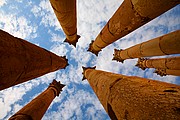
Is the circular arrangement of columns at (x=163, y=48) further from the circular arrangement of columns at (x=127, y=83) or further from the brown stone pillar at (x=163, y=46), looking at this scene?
the circular arrangement of columns at (x=127, y=83)

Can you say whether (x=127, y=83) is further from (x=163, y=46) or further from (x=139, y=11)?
(x=163, y=46)

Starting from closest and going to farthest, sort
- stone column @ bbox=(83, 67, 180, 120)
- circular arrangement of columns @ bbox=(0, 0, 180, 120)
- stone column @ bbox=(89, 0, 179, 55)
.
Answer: stone column @ bbox=(83, 67, 180, 120)
circular arrangement of columns @ bbox=(0, 0, 180, 120)
stone column @ bbox=(89, 0, 179, 55)

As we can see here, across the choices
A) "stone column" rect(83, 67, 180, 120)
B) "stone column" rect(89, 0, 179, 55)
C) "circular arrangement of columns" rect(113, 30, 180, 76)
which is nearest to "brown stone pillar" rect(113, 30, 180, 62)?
"circular arrangement of columns" rect(113, 30, 180, 76)

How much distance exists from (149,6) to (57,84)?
12.3 metres

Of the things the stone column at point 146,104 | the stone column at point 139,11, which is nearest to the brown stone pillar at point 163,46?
the stone column at point 139,11

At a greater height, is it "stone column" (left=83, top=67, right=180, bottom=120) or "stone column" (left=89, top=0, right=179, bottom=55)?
"stone column" (left=89, top=0, right=179, bottom=55)

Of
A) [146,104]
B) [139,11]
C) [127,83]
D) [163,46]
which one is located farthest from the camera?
[163,46]

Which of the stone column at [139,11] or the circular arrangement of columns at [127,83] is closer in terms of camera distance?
the circular arrangement of columns at [127,83]

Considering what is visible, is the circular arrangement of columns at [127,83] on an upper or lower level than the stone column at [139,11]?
lower

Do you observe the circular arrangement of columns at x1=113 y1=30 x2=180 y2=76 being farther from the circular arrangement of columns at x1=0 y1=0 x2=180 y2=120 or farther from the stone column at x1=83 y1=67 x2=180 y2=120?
the stone column at x1=83 y1=67 x2=180 y2=120

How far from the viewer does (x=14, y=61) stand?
3.74 meters

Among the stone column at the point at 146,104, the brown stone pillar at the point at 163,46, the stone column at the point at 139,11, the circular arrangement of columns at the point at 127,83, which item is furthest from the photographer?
the brown stone pillar at the point at 163,46

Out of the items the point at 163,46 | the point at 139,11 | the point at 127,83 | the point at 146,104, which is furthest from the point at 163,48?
the point at 146,104

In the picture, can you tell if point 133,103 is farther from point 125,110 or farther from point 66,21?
point 66,21
